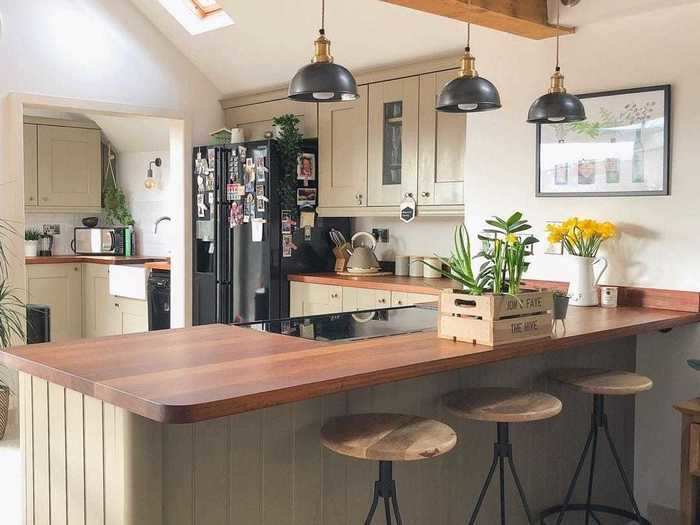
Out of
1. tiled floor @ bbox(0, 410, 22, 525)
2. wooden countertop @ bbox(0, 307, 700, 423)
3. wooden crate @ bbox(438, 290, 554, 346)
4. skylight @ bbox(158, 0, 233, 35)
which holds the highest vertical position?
skylight @ bbox(158, 0, 233, 35)

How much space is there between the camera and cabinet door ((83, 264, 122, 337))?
7125 mm

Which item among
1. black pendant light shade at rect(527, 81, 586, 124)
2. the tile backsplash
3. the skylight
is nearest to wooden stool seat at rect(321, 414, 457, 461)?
black pendant light shade at rect(527, 81, 586, 124)

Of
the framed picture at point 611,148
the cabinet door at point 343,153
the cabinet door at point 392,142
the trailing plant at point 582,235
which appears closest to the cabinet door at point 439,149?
the cabinet door at point 392,142

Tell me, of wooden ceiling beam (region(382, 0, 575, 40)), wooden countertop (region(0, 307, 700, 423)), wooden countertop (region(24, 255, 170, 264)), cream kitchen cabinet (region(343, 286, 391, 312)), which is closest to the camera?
wooden countertop (region(0, 307, 700, 423))

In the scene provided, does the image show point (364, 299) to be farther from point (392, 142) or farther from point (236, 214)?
point (236, 214)

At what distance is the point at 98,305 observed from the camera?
7.28 m

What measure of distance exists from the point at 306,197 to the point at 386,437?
3630mm

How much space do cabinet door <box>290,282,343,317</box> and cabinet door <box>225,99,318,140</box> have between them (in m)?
1.09

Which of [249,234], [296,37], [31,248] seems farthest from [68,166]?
[296,37]

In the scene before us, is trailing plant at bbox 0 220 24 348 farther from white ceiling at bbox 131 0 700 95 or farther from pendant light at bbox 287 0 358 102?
pendant light at bbox 287 0 358 102

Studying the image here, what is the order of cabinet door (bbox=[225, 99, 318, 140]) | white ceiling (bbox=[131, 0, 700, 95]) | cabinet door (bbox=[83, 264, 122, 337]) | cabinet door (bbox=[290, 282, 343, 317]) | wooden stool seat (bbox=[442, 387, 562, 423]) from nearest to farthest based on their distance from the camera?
1. wooden stool seat (bbox=[442, 387, 562, 423])
2. white ceiling (bbox=[131, 0, 700, 95])
3. cabinet door (bbox=[290, 282, 343, 317])
4. cabinet door (bbox=[225, 99, 318, 140])
5. cabinet door (bbox=[83, 264, 122, 337])

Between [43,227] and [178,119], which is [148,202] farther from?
[178,119]

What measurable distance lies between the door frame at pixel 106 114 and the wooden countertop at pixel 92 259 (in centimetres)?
81

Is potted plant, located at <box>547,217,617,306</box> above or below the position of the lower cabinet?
above
